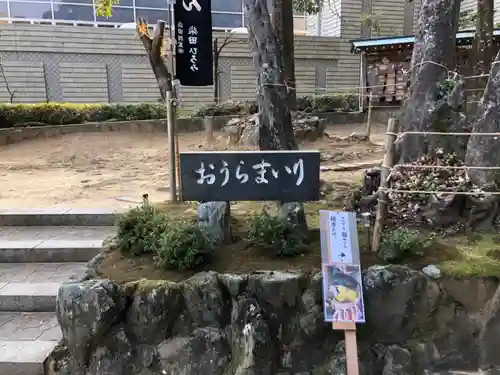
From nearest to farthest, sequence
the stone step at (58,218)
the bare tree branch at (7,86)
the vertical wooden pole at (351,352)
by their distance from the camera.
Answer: the vertical wooden pole at (351,352) < the stone step at (58,218) < the bare tree branch at (7,86)

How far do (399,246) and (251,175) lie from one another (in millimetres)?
1220

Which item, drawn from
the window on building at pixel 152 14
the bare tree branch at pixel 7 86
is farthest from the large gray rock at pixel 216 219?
the bare tree branch at pixel 7 86

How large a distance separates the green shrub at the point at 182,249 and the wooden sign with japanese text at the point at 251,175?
266mm

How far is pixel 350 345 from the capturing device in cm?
282

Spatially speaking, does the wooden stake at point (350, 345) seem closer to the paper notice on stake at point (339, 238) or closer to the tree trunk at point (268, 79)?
the paper notice on stake at point (339, 238)

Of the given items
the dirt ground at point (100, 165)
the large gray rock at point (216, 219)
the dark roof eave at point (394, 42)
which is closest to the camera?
the large gray rock at point (216, 219)

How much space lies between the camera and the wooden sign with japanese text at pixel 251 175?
129 inches

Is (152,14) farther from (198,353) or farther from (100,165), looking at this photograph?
(198,353)

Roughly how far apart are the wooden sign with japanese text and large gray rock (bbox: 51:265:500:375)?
1.96 feet

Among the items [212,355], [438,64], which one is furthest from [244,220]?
[438,64]

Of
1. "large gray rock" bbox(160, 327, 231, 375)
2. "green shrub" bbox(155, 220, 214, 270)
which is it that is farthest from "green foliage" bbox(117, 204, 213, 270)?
"large gray rock" bbox(160, 327, 231, 375)

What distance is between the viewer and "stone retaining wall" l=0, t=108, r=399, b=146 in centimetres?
1140

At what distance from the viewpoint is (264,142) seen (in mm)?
4492

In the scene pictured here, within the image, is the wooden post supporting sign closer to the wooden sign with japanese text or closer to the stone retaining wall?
the wooden sign with japanese text
